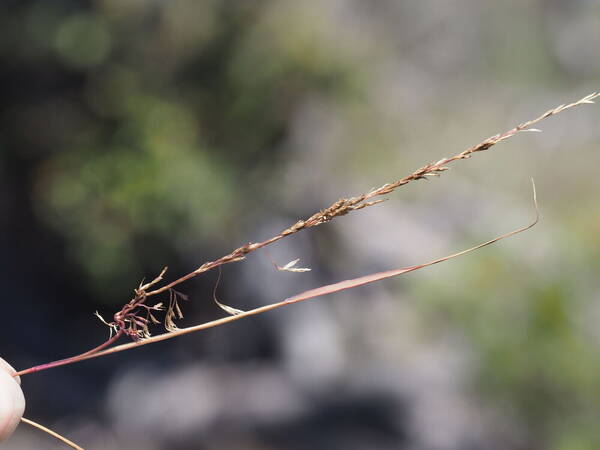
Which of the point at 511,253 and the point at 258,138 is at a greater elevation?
the point at 258,138

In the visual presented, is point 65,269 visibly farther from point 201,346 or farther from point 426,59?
point 426,59

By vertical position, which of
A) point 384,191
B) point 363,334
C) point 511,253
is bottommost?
point 384,191

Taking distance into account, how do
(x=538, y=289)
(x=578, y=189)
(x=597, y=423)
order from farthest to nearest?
(x=578, y=189), (x=538, y=289), (x=597, y=423)

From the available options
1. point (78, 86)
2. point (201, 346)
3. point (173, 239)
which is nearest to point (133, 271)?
point (173, 239)

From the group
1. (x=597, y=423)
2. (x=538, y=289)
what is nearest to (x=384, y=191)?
(x=597, y=423)

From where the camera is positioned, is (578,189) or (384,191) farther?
(578,189)

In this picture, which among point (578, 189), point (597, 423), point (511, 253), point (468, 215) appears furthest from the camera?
point (578, 189)

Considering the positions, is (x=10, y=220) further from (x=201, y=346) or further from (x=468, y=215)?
(x=468, y=215)
